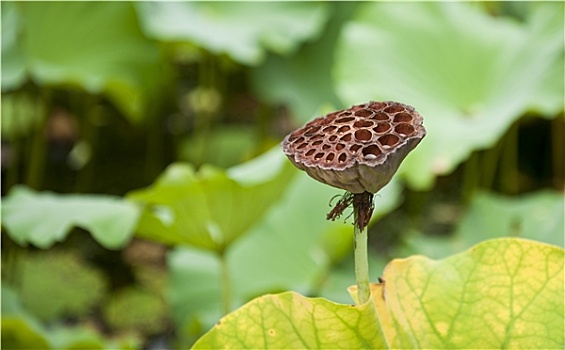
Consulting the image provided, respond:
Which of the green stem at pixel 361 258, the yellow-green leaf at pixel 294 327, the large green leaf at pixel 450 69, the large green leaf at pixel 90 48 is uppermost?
the large green leaf at pixel 90 48

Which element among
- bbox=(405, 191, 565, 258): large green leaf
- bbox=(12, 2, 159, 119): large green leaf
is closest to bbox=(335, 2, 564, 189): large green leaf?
bbox=(405, 191, 565, 258): large green leaf

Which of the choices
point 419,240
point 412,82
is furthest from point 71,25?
point 419,240

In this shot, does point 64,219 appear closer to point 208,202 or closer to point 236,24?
point 208,202

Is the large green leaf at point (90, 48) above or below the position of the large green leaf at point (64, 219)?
above

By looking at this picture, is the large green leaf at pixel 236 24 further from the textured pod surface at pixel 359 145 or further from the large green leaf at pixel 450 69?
the textured pod surface at pixel 359 145

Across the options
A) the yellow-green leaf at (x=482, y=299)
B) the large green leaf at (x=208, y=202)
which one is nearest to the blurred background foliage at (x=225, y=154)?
the large green leaf at (x=208, y=202)

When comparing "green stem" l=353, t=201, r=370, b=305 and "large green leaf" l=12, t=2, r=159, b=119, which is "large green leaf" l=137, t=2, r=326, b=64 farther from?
"green stem" l=353, t=201, r=370, b=305

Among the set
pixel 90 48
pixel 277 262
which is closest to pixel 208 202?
pixel 277 262
